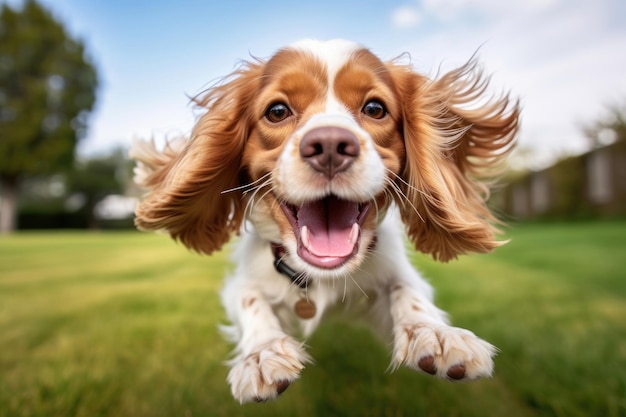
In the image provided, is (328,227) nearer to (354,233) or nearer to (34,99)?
(354,233)

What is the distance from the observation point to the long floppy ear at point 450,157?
2043 mm

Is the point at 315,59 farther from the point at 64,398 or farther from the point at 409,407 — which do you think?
the point at 64,398

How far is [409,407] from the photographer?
213 centimetres

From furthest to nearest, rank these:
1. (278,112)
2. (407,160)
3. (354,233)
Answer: (407,160) → (278,112) → (354,233)

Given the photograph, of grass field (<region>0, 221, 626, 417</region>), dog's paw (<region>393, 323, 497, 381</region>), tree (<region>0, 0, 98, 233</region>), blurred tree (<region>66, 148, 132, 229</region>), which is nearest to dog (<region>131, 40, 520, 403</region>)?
A: dog's paw (<region>393, 323, 497, 381</region>)

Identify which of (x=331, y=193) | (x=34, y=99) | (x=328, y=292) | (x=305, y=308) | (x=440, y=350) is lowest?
(x=34, y=99)

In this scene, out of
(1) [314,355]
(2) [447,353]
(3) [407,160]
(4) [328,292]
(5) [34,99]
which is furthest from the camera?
(5) [34,99]

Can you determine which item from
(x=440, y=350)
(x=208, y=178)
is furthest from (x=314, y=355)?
(x=440, y=350)

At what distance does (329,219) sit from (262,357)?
53 centimetres

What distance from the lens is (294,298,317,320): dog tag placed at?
2227 millimetres

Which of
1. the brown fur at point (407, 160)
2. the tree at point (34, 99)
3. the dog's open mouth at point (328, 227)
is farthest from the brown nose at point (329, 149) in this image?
the tree at point (34, 99)

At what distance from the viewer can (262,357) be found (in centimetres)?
167

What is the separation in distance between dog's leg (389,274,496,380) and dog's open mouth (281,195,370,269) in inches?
13.5

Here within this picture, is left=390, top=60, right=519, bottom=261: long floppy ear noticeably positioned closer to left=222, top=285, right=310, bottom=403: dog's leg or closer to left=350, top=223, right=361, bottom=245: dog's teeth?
left=350, top=223, right=361, bottom=245: dog's teeth
